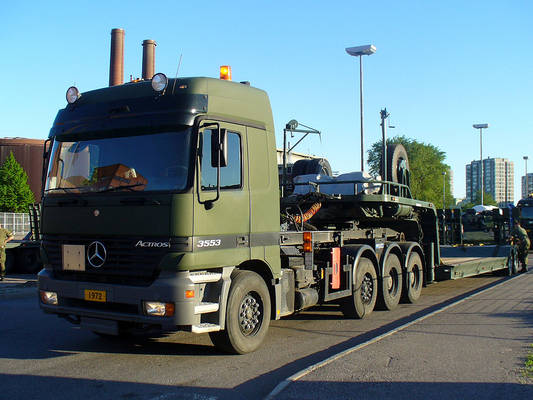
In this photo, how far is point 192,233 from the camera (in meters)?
6.08

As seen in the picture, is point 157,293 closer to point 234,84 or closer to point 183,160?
point 183,160

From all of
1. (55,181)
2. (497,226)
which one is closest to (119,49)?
(497,226)

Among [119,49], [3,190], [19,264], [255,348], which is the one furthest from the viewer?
[3,190]

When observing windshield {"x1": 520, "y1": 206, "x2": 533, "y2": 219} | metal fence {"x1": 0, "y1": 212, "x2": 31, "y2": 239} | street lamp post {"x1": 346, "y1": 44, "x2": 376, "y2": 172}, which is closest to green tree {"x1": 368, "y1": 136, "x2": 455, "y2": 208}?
windshield {"x1": 520, "y1": 206, "x2": 533, "y2": 219}

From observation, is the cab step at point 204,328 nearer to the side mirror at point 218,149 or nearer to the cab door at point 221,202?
the cab door at point 221,202

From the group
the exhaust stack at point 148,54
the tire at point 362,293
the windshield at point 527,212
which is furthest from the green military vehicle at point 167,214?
the windshield at point 527,212

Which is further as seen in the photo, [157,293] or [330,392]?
[157,293]

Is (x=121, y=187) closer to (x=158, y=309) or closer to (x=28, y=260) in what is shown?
(x=158, y=309)

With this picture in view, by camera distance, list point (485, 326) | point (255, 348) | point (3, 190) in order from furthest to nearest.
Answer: point (3, 190) < point (485, 326) < point (255, 348)

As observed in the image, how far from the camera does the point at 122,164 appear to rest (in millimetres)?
6469

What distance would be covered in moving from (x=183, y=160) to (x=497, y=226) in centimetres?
1687

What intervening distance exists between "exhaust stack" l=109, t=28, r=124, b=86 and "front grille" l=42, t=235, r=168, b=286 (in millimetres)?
24728

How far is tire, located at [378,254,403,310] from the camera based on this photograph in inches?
406

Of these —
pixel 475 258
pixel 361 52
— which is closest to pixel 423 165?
pixel 361 52
